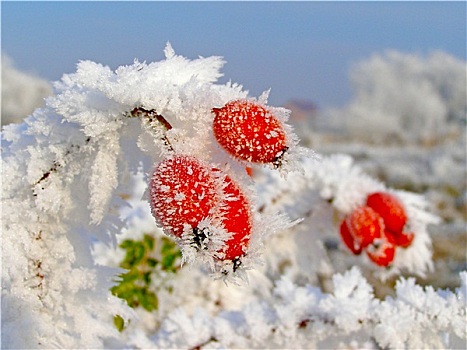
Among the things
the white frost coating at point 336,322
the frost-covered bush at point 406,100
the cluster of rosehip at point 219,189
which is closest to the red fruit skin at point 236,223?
the cluster of rosehip at point 219,189

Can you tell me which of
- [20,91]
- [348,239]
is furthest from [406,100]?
[348,239]

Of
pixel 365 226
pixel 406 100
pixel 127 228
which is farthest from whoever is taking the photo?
pixel 406 100

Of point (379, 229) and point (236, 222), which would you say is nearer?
point (236, 222)

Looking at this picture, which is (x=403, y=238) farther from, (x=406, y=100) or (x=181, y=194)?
(x=406, y=100)

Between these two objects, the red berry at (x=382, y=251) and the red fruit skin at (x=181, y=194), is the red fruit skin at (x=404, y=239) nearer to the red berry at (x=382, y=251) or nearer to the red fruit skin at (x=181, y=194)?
the red berry at (x=382, y=251)

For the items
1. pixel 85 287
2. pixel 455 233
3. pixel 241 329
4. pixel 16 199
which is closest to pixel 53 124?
pixel 16 199

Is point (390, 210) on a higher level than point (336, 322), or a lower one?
higher
